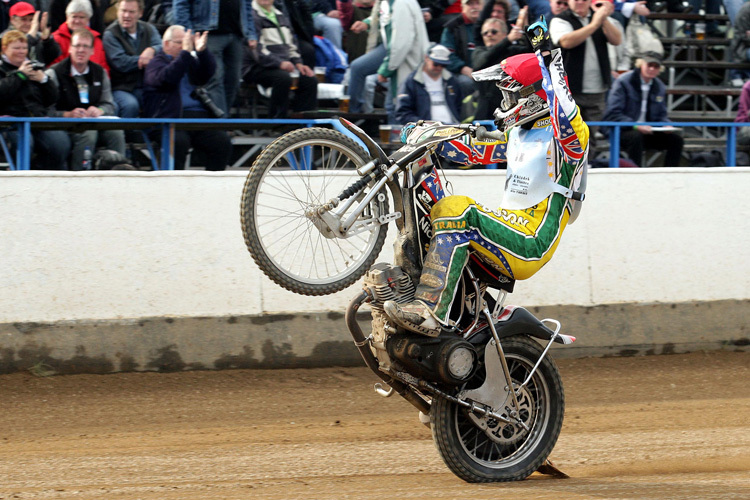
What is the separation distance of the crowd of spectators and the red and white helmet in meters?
3.80

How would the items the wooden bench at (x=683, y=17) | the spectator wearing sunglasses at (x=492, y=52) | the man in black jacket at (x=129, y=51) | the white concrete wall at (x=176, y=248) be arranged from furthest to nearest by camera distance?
1. the wooden bench at (x=683, y=17)
2. the spectator wearing sunglasses at (x=492, y=52)
3. the man in black jacket at (x=129, y=51)
4. the white concrete wall at (x=176, y=248)

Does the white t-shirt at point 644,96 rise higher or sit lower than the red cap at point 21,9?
lower

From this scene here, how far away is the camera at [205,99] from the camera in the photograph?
30.1 ft

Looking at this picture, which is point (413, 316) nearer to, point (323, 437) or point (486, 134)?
point (486, 134)

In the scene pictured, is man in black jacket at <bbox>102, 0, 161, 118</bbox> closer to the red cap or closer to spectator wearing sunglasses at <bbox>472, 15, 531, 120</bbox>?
the red cap

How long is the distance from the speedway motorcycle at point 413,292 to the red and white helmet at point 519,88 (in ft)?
0.47

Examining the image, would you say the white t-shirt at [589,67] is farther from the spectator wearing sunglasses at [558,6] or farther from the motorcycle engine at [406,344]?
the motorcycle engine at [406,344]

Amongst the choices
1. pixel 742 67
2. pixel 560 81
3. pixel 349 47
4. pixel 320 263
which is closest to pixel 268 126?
pixel 320 263

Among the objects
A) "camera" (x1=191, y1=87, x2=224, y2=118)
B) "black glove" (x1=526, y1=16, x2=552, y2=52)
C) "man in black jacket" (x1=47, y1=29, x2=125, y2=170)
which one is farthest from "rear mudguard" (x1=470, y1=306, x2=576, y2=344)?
"camera" (x1=191, y1=87, x2=224, y2=118)

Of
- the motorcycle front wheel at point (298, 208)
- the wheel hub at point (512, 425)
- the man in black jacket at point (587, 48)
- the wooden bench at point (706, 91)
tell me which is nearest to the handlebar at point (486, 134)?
the motorcycle front wheel at point (298, 208)

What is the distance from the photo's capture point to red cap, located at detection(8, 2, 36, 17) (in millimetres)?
9305

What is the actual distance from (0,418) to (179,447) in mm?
1451

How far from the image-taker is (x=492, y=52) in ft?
31.1

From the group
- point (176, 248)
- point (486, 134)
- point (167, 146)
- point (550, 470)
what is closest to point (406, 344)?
point (486, 134)
